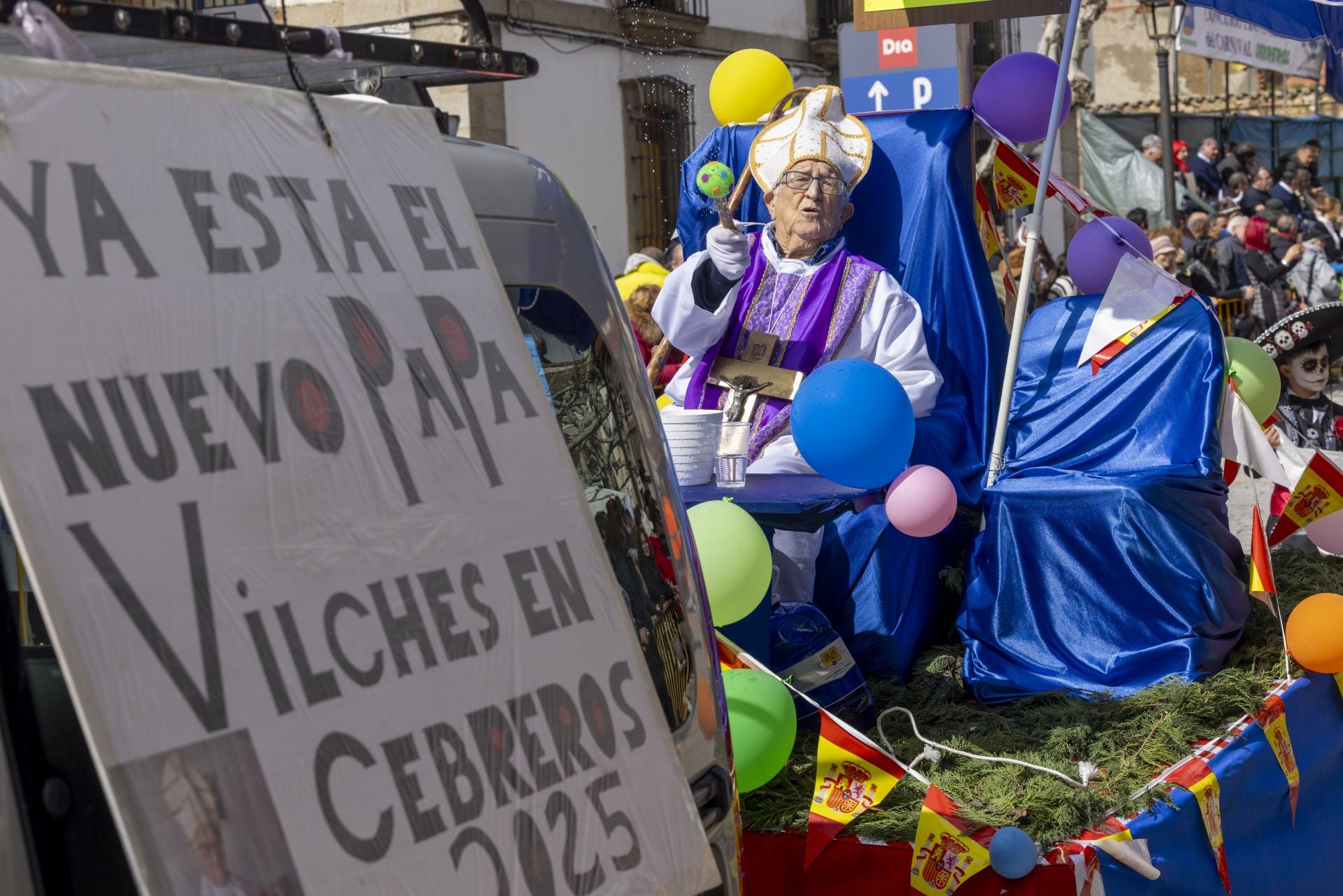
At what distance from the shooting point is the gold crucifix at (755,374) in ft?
15.1

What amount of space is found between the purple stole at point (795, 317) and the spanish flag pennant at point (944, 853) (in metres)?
1.74

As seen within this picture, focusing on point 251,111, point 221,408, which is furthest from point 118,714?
point 251,111

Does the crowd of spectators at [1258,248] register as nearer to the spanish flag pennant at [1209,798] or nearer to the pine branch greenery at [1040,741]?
the pine branch greenery at [1040,741]

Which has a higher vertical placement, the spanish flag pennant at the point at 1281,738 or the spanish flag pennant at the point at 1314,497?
the spanish flag pennant at the point at 1314,497

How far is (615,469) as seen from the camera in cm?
199

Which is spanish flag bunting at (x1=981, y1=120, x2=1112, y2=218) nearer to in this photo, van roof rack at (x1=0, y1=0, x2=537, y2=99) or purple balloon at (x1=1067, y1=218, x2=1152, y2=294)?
purple balloon at (x1=1067, y1=218, x2=1152, y2=294)

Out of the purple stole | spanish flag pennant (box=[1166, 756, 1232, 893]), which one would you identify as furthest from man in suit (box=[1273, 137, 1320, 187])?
spanish flag pennant (box=[1166, 756, 1232, 893])

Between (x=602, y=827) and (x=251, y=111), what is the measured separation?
865 millimetres

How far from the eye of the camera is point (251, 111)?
163 centimetres

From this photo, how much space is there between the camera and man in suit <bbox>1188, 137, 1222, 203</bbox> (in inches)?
691

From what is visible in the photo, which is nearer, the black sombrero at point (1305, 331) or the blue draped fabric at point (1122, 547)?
the blue draped fabric at point (1122, 547)

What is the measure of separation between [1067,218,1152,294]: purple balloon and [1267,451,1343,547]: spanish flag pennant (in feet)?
2.60

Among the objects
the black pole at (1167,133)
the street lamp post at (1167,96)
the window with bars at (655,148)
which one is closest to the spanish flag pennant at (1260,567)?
the street lamp post at (1167,96)

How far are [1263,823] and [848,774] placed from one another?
109cm
